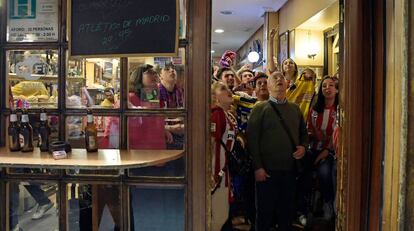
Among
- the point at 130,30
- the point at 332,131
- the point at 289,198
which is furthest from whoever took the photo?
the point at 332,131

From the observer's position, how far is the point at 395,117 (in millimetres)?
1551

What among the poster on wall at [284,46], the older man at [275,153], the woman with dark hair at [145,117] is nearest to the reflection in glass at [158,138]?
the woman with dark hair at [145,117]

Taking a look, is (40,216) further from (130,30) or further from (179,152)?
(130,30)

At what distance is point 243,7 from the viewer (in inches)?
215

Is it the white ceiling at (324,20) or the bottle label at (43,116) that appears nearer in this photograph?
the bottle label at (43,116)

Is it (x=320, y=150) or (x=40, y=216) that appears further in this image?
(x=320, y=150)

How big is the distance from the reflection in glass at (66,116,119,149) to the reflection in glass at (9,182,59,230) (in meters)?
0.26

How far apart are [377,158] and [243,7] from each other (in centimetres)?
406

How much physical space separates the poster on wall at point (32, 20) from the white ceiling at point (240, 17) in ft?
11.2

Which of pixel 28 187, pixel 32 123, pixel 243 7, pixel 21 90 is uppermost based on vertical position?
pixel 243 7

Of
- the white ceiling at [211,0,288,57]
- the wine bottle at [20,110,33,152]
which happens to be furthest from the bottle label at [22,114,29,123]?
the white ceiling at [211,0,288,57]

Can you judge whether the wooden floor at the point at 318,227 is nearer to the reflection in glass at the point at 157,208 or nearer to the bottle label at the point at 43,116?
the reflection in glass at the point at 157,208

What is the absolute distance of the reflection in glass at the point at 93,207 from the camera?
187 centimetres

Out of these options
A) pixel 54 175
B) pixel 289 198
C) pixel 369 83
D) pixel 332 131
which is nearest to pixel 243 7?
pixel 332 131
